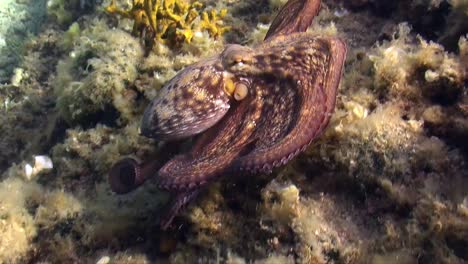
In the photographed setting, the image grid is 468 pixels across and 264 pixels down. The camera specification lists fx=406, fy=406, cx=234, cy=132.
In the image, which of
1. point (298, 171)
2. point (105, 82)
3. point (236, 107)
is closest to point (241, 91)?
point (236, 107)

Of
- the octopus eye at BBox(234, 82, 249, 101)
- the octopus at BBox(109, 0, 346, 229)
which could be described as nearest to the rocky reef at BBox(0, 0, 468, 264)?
the octopus at BBox(109, 0, 346, 229)

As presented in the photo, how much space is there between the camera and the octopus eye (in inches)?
126

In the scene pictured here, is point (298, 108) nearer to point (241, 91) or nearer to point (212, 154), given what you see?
point (241, 91)

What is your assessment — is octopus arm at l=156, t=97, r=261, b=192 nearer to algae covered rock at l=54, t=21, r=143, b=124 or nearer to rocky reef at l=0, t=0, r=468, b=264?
rocky reef at l=0, t=0, r=468, b=264

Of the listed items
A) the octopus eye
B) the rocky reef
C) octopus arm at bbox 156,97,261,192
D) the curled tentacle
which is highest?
the octopus eye

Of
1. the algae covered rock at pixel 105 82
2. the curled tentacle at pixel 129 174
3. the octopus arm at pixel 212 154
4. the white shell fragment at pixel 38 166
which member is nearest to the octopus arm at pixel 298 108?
the octopus arm at pixel 212 154

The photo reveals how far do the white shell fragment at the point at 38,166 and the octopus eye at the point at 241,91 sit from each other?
2646mm

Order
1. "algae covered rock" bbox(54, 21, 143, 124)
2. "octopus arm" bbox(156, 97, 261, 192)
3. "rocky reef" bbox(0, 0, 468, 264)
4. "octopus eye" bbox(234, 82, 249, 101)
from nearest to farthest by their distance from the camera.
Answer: "octopus arm" bbox(156, 97, 261, 192) < "rocky reef" bbox(0, 0, 468, 264) < "octopus eye" bbox(234, 82, 249, 101) < "algae covered rock" bbox(54, 21, 143, 124)

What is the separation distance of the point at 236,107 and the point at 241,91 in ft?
0.46

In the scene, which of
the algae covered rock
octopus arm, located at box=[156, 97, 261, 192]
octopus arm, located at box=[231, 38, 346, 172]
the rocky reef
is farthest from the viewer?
the algae covered rock

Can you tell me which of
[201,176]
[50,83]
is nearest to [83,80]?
[50,83]

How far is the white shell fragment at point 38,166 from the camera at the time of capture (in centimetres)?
458

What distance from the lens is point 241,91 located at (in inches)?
126

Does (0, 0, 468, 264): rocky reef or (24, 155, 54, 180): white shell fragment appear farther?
(24, 155, 54, 180): white shell fragment
